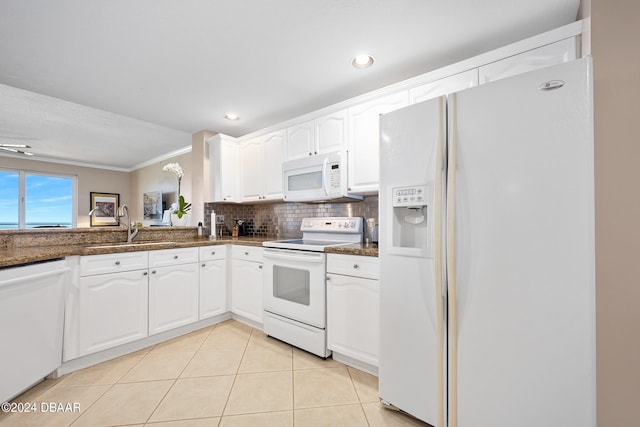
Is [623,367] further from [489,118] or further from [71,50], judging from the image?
[71,50]

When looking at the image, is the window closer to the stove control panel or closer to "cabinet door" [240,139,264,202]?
"cabinet door" [240,139,264,202]

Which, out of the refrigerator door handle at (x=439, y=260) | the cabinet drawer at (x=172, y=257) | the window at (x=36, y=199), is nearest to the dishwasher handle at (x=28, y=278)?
the cabinet drawer at (x=172, y=257)

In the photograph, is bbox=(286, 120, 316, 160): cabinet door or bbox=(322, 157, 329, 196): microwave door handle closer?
bbox=(322, 157, 329, 196): microwave door handle

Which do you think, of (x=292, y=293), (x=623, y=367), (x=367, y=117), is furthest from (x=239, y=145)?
(x=623, y=367)

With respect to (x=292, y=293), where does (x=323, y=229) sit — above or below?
above

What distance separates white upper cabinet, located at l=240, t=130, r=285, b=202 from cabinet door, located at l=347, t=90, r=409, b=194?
0.90 m

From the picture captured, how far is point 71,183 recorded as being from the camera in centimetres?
566

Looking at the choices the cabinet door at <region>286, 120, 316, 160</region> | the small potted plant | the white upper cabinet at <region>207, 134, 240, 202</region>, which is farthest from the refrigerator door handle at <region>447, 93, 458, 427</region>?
the small potted plant

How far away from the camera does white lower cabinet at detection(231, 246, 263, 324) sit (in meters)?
2.65

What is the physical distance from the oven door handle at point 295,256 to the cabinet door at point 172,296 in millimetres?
836

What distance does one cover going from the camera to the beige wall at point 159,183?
4.52 m

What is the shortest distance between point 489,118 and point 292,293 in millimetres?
1869

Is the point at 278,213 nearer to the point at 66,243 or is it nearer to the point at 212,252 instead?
the point at 212,252

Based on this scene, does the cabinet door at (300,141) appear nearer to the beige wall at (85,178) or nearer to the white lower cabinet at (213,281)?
the white lower cabinet at (213,281)
